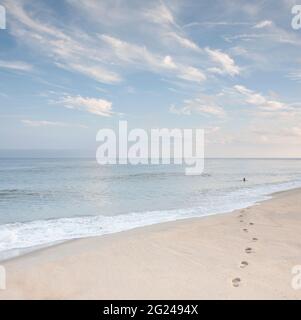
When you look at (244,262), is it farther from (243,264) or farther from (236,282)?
(236,282)

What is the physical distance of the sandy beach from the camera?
480cm

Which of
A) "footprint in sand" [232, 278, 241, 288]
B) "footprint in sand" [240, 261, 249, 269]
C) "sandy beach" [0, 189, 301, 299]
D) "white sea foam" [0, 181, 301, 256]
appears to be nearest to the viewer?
"sandy beach" [0, 189, 301, 299]

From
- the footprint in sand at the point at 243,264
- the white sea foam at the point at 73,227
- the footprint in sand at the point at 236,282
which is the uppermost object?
the footprint in sand at the point at 236,282

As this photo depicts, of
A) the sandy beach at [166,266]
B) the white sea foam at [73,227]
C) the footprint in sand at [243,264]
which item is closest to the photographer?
the sandy beach at [166,266]

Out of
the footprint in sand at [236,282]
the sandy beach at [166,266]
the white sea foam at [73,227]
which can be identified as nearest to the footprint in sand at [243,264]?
the sandy beach at [166,266]

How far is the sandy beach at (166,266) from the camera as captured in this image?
480cm

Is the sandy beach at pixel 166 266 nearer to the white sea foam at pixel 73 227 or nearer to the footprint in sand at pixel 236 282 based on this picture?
the footprint in sand at pixel 236 282

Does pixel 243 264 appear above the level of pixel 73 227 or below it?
above

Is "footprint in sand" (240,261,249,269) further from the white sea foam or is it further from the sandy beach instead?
the white sea foam

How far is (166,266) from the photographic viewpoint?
591 cm

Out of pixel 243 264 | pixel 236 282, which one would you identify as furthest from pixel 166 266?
pixel 243 264

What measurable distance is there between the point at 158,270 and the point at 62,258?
235 cm

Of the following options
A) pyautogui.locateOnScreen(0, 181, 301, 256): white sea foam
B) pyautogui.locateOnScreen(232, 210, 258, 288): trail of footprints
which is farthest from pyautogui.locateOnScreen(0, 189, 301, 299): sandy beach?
pyautogui.locateOnScreen(0, 181, 301, 256): white sea foam
